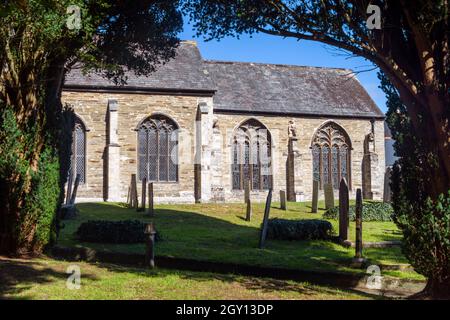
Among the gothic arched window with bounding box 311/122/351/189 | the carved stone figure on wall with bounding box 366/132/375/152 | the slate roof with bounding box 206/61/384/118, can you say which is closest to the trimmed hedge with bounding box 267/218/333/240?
the slate roof with bounding box 206/61/384/118

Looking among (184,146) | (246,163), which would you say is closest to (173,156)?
(184,146)

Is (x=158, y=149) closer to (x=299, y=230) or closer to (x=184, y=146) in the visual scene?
(x=184, y=146)

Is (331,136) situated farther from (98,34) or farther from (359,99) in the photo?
(98,34)

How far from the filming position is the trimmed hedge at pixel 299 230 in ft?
40.7

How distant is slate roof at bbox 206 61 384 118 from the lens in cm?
2786

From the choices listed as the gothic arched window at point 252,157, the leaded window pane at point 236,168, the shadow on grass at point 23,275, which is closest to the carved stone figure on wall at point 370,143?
the gothic arched window at point 252,157

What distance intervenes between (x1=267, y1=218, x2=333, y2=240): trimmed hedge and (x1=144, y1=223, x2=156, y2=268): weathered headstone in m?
4.65

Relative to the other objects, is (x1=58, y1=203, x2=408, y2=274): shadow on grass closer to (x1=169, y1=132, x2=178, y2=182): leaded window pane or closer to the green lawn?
the green lawn

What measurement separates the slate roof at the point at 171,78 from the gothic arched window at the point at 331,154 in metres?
8.34

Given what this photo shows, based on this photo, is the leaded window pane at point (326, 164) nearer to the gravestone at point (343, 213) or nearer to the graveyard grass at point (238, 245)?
the graveyard grass at point (238, 245)
